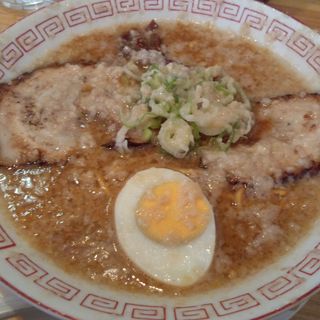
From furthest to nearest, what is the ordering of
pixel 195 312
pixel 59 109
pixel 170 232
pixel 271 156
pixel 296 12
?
pixel 296 12
pixel 59 109
pixel 271 156
pixel 170 232
pixel 195 312

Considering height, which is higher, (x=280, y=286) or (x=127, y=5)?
(x=127, y=5)

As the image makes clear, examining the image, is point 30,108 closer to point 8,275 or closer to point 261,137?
point 8,275

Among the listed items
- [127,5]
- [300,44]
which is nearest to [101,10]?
[127,5]

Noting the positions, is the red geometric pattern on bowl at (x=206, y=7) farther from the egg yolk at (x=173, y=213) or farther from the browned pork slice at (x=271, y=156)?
the egg yolk at (x=173, y=213)

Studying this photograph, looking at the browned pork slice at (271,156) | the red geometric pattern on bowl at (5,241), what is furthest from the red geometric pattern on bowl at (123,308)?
the browned pork slice at (271,156)

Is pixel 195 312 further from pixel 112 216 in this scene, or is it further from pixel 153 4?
pixel 153 4
